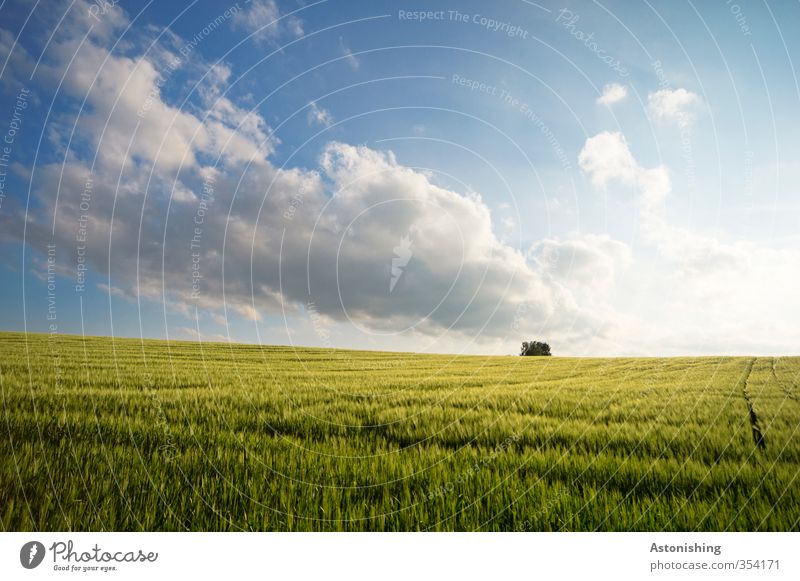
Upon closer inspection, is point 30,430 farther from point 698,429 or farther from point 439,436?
point 698,429

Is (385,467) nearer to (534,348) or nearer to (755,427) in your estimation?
(755,427)

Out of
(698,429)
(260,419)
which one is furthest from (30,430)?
(698,429)

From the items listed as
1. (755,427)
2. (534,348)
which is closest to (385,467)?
(755,427)

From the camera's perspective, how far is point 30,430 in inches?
213

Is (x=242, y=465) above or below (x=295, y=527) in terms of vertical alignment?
above

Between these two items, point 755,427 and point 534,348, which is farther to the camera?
point 534,348
